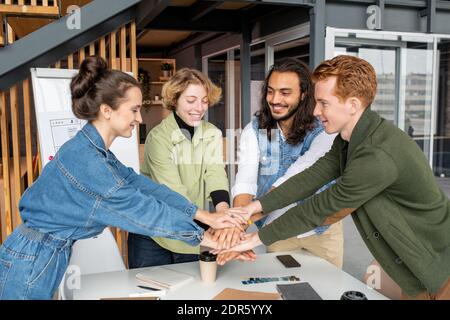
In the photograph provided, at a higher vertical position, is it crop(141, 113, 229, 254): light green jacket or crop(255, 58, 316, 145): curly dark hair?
crop(255, 58, 316, 145): curly dark hair

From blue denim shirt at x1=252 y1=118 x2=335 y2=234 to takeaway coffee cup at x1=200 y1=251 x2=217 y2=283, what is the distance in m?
0.66

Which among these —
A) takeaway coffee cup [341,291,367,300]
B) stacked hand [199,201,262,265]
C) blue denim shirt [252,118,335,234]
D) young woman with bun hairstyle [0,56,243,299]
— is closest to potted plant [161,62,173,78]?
blue denim shirt [252,118,335,234]

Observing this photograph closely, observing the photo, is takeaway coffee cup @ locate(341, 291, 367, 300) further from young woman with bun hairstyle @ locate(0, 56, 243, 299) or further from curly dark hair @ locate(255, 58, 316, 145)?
curly dark hair @ locate(255, 58, 316, 145)

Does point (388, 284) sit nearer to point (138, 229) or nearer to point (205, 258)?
point (205, 258)

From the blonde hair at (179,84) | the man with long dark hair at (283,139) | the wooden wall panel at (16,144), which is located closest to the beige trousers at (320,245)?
the man with long dark hair at (283,139)

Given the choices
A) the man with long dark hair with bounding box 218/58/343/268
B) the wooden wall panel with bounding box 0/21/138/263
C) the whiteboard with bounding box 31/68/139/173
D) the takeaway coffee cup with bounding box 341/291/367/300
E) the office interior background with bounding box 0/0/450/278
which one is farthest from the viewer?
the wooden wall panel with bounding box 0/21/138/263

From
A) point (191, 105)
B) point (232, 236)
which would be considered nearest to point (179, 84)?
point (191, 105)

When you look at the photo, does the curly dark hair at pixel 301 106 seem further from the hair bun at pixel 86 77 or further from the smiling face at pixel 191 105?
the hair bun at pixel 86 77

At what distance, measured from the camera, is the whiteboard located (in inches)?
124

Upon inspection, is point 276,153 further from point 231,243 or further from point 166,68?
point 166,68

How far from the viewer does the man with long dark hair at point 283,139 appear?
2254 millimetres

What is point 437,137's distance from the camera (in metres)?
7.08

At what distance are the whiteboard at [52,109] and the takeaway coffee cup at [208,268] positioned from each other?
1641 mm
